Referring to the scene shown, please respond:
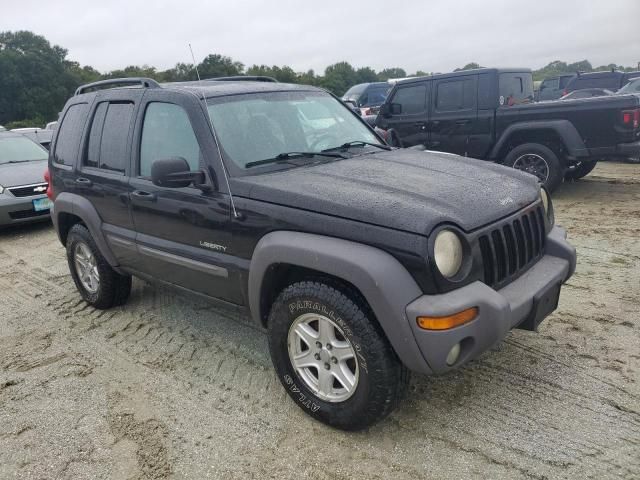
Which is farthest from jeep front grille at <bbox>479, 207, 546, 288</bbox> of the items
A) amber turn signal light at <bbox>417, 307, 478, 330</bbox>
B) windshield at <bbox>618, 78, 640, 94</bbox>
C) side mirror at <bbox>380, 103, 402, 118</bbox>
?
windshield at <bbox>618, 78, 640, 94</bbox>

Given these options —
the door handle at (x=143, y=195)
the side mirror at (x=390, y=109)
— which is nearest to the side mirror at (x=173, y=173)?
the door handle at (x=143, y=195)

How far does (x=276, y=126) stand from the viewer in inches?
138

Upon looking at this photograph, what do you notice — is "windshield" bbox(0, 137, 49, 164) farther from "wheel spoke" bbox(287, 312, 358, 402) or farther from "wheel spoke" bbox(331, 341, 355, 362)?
"wheel spoke" bbox(331, 341, 355, 362)

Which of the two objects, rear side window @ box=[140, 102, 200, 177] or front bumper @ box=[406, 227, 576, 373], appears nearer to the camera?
front bumper @ box=[406, 227, 576, 373]

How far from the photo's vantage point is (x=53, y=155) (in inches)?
187

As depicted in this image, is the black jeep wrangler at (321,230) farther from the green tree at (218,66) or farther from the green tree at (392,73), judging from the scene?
the green tree at (392,73)

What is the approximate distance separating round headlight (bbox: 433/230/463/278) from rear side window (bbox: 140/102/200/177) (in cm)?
160

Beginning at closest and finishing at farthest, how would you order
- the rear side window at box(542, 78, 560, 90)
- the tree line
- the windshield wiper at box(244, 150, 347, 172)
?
the windshield wiper at box(244, 150, 347, 172)
the rear side window at box(542, 78, 560, 90)
the tree line

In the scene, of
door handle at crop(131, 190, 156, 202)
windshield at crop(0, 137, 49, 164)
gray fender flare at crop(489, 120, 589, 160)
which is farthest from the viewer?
windshield at crop(0, 137, 49, 164)

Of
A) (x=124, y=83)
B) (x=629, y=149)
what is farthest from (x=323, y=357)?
(x=629, y=149)

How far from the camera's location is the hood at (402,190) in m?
2.52

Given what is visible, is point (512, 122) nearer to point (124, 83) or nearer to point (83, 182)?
point (124, 83)

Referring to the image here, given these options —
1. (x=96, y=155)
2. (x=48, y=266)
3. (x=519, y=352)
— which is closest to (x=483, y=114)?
(x=519, y=352)

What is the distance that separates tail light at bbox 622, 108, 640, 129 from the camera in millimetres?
6871
